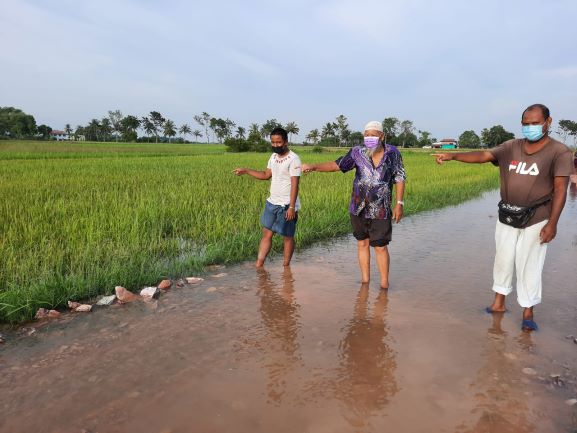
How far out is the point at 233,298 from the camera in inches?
137

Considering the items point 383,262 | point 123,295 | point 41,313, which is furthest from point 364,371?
point 41,313

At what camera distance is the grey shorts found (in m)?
3.54

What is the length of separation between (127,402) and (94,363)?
51cm

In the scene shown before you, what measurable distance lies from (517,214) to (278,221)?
Answer: 7.22 feet

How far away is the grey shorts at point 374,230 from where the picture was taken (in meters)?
3.54

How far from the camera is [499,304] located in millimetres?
3225

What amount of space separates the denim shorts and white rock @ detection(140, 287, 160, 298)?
53.0 inches

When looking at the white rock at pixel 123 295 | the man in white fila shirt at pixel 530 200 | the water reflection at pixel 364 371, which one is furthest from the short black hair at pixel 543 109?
the white rock at pixel 123 295

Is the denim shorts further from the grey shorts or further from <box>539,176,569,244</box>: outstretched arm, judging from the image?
<box>539,176,569,244</box>: outstretched arm

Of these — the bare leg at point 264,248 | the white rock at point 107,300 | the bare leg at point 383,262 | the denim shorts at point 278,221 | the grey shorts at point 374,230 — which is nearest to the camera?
the white rock at point 107,300

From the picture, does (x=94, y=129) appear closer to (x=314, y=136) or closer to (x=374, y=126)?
(x=314, y=136)

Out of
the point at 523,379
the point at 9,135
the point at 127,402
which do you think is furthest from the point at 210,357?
the point at 9,135

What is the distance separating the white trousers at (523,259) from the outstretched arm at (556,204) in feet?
0.17

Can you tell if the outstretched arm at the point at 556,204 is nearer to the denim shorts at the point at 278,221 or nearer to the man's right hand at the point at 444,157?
the man's right hand at the point at 444,157
